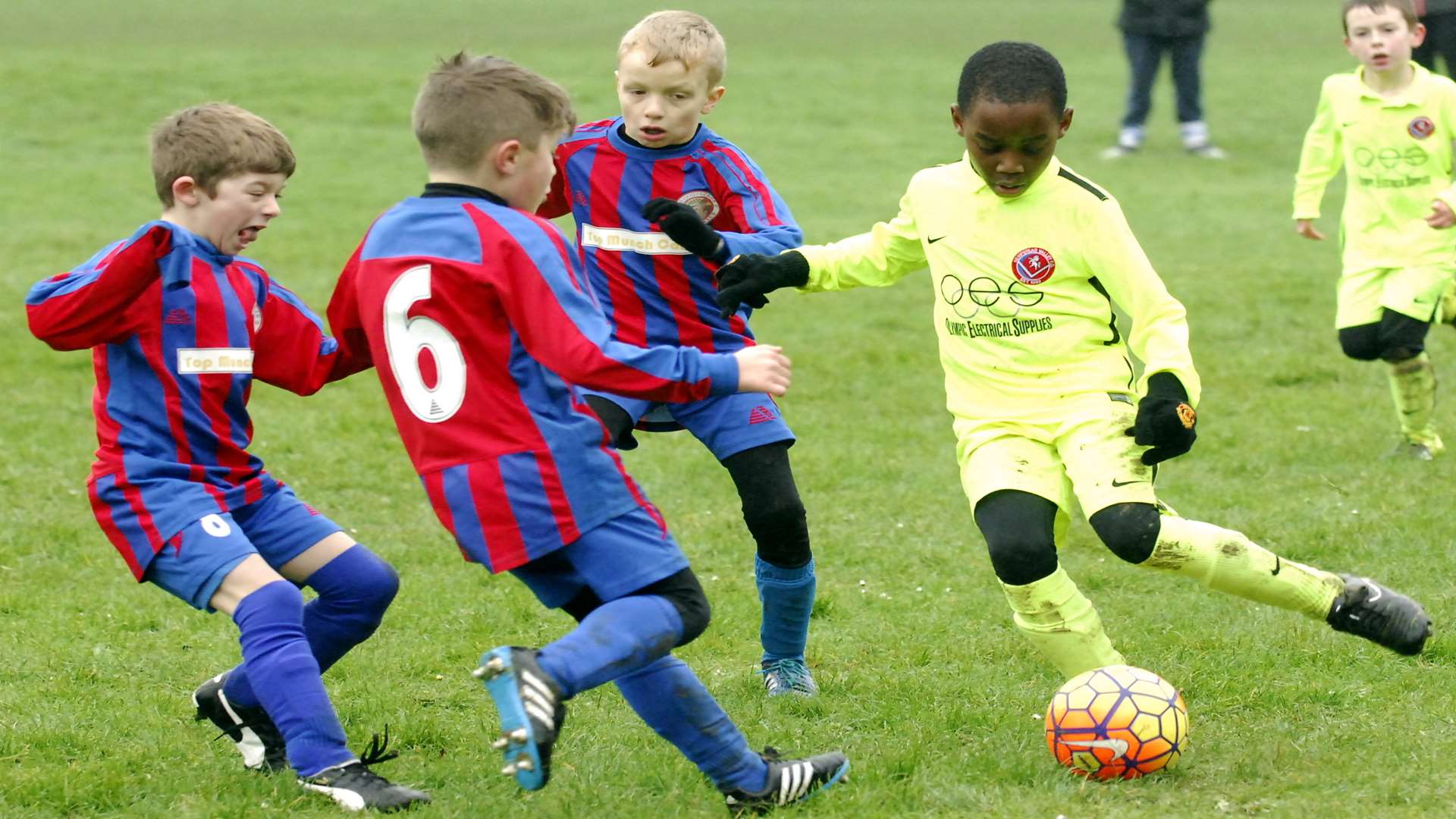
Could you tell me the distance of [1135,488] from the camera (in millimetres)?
4445

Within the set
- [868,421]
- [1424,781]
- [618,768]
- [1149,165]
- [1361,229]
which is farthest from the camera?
[1149,165]

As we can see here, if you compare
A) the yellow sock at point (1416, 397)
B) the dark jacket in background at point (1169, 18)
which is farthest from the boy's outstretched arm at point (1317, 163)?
the dark jacket in background at point (1169, 18)

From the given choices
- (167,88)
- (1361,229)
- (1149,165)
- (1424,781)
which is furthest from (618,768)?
(167,88)

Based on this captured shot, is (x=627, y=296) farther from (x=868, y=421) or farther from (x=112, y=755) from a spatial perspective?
(x=868, y=421)

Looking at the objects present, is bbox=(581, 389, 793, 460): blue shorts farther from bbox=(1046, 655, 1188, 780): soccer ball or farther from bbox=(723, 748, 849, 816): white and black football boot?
bbox=(1046, 655, 1188, 780): soccer ball

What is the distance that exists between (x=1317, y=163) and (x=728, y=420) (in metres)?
4.31

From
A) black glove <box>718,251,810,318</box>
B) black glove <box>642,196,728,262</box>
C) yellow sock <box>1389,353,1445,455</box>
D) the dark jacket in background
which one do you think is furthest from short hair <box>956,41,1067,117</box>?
the dark jacket in background

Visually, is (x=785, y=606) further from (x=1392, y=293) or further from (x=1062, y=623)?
(x=1392, y=293)

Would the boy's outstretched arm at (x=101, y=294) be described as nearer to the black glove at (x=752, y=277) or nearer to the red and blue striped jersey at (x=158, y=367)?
the red and blue striped jersey at (x=158, y=367)

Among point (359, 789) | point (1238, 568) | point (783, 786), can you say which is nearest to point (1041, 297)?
point (1238, 568)

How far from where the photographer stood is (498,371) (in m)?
3.72

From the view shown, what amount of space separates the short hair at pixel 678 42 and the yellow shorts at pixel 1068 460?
4.47 ft

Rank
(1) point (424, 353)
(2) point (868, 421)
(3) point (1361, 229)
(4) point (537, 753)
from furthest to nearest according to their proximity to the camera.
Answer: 1. (2) point (868, 421)
2. (3) point (1361, 229)
3. (1) point (424, 353)
4. (4) point (537, 753)

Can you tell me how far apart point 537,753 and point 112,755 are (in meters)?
1.80
